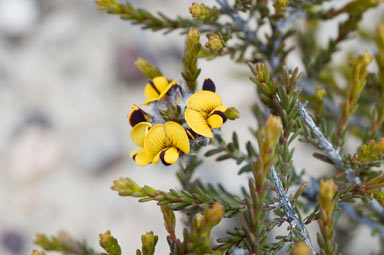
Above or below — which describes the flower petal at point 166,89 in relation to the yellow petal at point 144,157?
above

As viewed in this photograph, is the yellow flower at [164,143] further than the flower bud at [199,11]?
No

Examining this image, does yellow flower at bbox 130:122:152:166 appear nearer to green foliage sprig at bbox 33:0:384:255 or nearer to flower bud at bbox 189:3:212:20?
green foliage sprig at bbox 33:0:384:255

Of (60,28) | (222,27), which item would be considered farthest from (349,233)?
(60,28)

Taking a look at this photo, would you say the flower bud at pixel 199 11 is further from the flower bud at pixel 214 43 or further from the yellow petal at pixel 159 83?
the yellow petal at pixel 159 83

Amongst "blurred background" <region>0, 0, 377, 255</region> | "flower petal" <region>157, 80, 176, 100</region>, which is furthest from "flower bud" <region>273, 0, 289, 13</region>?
"blurred background" <region>0, 0, 377, 255</region>

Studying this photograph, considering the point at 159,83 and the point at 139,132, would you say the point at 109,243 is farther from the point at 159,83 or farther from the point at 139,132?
the point at 159,83

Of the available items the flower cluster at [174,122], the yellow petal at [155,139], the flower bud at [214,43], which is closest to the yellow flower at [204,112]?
the flower cluster at [174,122]

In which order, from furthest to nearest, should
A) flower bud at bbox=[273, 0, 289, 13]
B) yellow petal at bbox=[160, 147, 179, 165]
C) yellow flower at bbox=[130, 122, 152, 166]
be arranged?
flower bud at bbox=[273, 0, 289, 13] < yellow flower at bbox=[130, 122, 152, 166] < yellow petal at bbox=[160, 147, 179, 165]
